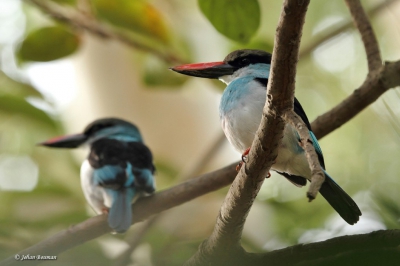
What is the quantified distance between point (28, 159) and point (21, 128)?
60 cm

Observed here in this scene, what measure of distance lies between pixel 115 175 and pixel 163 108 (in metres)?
2.25

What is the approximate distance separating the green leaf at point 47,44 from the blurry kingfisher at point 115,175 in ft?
2.54

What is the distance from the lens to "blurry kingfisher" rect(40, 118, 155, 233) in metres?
3.16

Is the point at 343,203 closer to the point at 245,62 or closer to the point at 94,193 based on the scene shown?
the point at 245,62

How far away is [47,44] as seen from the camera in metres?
3.33

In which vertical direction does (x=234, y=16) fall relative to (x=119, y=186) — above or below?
above

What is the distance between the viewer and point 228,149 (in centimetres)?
565

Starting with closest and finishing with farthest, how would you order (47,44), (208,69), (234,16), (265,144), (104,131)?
(265,144)
(234,16)
(208,69)
(47,44)
(104,131)

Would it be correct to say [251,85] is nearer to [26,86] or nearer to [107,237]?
[107,237]

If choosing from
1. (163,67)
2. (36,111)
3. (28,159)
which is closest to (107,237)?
(36,111)

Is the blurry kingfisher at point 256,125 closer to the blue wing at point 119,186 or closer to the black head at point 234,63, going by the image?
the black head at point 234,63

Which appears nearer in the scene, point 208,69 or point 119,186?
point 208,69

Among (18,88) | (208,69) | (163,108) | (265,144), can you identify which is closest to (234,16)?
(208,69)

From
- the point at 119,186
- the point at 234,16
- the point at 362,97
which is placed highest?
the point at 234,16
